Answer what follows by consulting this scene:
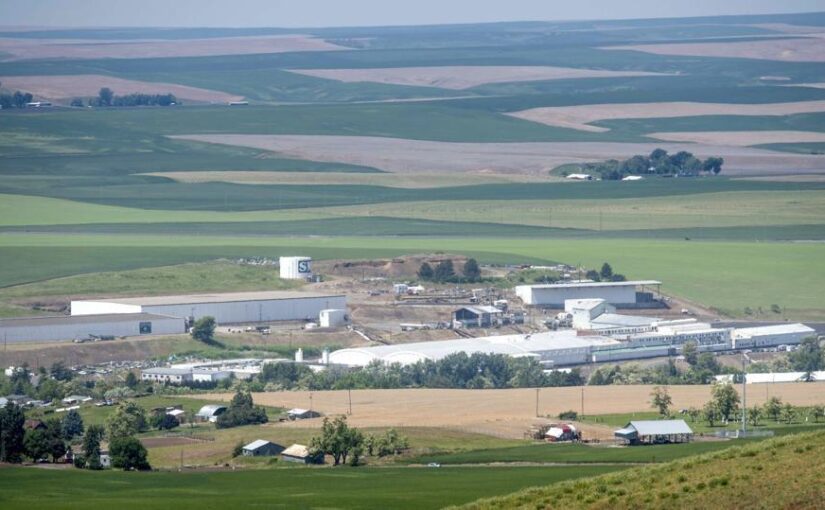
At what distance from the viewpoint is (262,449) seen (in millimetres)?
40469

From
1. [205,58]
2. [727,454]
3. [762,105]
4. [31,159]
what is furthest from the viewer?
[205,58]

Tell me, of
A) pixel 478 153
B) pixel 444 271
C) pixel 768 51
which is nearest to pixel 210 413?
pixel 444 271

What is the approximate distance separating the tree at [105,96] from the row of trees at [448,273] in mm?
80114

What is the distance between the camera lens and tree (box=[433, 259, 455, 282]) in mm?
75625

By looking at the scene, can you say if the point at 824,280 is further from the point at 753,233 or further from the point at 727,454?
the point at 727,454

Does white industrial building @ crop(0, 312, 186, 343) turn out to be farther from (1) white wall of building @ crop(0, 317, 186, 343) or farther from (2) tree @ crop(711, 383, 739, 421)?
(2) tree @ crop(711, 383, 739, 421)

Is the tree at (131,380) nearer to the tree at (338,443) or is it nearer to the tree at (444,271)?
the tree at (338,443)

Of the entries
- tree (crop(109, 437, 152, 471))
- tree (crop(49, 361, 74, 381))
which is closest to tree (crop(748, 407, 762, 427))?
tree (crop(109, 437, 152, 471))

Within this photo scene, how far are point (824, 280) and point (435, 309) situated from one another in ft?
49.8

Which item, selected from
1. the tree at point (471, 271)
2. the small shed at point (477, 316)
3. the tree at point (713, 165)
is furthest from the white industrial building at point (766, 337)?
the tree at point (713, 165)

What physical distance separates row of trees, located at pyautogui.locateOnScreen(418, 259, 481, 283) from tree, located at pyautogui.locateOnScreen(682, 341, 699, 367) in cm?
1497

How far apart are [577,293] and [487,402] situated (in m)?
23.6

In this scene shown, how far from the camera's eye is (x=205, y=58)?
195000 millimetres

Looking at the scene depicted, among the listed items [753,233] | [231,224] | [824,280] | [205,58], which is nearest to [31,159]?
[231,224]
